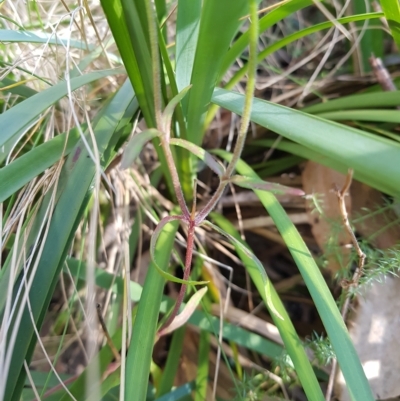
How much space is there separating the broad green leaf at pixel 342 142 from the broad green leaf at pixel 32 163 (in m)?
0.24

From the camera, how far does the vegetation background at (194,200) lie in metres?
0.40

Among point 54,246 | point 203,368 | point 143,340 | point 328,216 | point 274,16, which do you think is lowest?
point 203,368

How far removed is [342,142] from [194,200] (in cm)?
15

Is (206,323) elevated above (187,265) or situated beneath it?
situated beneath

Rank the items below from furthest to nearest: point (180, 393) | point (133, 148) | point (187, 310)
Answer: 1. point (180, 393)
2. point (187, 310)
3. point (133, 148)

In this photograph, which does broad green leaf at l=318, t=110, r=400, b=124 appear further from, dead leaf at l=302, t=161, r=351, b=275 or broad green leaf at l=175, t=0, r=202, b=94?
broad green leaf at l=175, t=0, r=202, b=94

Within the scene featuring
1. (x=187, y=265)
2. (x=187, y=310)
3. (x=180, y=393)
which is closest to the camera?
(x=187, y=265)

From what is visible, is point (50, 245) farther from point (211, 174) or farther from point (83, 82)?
point (211, 174)

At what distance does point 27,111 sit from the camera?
43 cm

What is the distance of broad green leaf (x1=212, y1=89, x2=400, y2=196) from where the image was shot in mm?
343

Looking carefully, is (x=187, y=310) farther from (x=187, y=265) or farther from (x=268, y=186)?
(x=268, y=186)

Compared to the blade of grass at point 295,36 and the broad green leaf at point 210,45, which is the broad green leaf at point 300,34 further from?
the broad green leaf at point 210,45

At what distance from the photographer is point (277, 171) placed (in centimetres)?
80

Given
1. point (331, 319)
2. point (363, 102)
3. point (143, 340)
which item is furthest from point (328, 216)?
point (143, 340)
